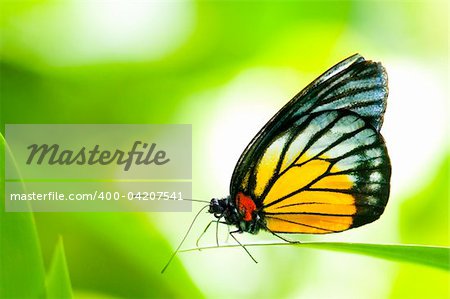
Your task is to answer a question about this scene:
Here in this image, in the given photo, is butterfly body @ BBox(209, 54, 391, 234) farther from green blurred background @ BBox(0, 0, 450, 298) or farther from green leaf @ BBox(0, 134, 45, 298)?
green leaf @ BBox(0, 134, 45, 298)

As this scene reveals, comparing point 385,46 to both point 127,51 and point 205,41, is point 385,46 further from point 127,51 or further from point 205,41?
point 127,51

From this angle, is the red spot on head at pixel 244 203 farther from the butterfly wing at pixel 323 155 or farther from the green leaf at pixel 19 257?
the green leaf at pixel 19 257

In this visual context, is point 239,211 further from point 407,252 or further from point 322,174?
point 407,252

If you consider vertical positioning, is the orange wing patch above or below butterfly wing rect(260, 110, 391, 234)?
below

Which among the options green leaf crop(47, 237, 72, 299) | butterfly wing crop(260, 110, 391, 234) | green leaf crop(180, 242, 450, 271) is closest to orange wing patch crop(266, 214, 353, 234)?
butterfly wing crop(260, 110, 391, 234)

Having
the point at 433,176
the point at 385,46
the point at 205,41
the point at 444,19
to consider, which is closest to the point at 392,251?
the point at 433,176

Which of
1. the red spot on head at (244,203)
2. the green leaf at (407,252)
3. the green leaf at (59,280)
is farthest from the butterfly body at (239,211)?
the green leaf at (59,280)
